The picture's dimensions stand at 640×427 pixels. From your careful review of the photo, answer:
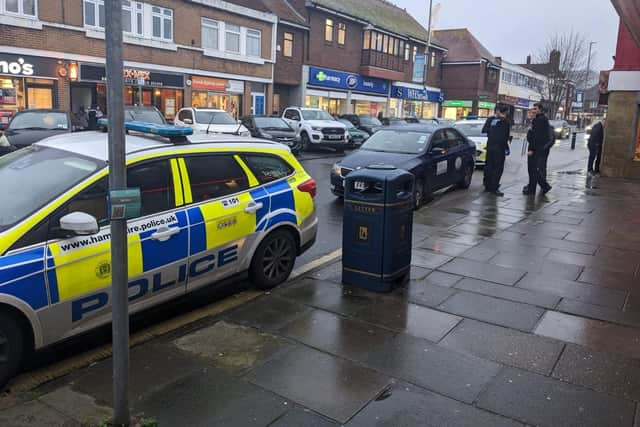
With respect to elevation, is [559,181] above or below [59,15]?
below

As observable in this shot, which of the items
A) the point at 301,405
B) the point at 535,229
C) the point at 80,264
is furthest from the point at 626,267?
the point at 80,264

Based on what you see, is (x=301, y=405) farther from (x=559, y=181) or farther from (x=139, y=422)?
(x=559, y=181)

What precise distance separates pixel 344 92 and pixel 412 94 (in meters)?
10.3

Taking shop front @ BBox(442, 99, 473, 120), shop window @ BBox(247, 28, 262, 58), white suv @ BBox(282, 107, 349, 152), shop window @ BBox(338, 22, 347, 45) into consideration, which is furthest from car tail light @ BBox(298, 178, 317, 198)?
shop front @ BBox(442, 99, 473, 120)

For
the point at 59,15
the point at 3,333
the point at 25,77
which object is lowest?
the point at 3,333

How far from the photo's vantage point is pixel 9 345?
3615 mm

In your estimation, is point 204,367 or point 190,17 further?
point 190,17

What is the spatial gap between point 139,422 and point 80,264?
125 centimetres

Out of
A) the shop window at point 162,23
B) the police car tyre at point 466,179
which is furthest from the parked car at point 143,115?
the shop window at point 162,23

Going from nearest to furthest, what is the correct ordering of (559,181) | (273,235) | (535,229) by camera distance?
1. (273,235)
2. (535,229)
3. (559,181)

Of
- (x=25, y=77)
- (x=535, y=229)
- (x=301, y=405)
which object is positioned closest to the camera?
(x=301, y=405)

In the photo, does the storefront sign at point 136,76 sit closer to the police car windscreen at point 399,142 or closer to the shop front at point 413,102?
the police car windscreen at point 399,142

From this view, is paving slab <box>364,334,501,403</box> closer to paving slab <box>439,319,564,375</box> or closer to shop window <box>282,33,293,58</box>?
paving slab <box>439,319,564,375</box>

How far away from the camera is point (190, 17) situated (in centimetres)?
2694
